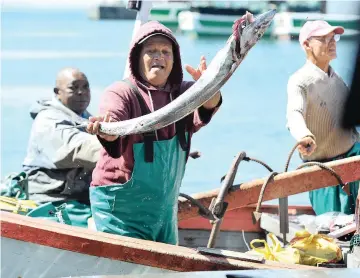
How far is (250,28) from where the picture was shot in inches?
183

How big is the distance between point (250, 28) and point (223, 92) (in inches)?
1088

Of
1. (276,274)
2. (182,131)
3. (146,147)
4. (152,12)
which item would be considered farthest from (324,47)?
(152,12)

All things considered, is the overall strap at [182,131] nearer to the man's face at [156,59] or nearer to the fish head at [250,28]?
the man's face at [156,59]

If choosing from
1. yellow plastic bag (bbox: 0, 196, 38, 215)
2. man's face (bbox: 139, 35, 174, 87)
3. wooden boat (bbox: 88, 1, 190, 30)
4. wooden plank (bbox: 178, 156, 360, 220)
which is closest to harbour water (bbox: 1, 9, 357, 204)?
man's face (bbox: 139, 35, 174, 87)

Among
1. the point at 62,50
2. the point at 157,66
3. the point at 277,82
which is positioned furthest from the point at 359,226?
the point at 62,50

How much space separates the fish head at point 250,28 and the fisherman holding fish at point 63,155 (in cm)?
226

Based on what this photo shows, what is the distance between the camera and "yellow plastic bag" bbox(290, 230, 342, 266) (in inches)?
247

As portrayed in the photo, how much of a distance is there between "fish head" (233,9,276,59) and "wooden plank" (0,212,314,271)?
1442 millimetres

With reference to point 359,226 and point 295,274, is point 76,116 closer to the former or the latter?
point 359,226

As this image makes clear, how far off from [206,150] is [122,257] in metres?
15.0

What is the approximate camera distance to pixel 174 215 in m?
5.84

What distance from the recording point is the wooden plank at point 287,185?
6516 millimetres

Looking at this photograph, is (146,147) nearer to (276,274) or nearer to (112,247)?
(112,247)

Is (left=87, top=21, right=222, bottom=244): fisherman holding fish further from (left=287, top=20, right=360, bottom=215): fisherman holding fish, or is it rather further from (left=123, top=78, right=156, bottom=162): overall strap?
(left=287, top=20, right=360, bottom=215): fisherman holding fish
